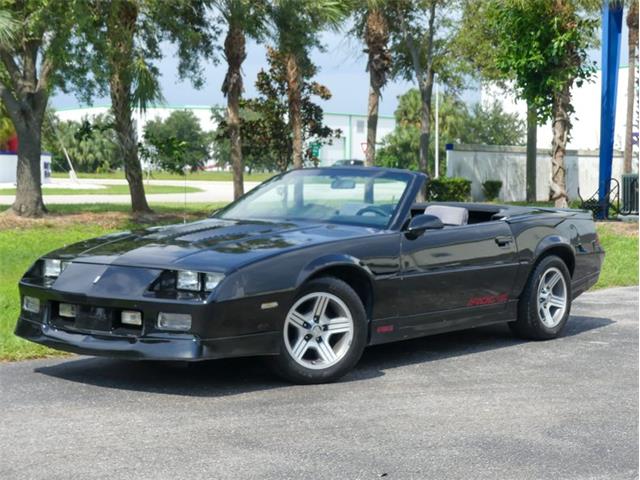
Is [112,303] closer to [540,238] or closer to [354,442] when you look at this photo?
[354,442]

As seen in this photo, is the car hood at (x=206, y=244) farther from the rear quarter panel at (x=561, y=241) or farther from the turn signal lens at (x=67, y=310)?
the rear quarter panel at (x=561, y=241)

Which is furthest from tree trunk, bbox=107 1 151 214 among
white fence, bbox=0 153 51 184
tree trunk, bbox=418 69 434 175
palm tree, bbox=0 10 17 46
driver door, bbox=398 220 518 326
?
white fence, bbox=0 153 51 184

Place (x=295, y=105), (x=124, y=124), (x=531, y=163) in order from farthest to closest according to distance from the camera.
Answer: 1. (x=531, y=163)
2. (x=295, y=105)
3. (x=124, y=124)

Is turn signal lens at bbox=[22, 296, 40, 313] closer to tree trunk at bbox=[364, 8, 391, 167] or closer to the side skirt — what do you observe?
the side skirt

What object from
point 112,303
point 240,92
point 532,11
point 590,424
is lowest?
point 590,424

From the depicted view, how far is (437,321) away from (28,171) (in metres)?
16.1

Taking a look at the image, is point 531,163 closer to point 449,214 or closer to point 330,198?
point 449,214

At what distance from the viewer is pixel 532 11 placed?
23.2m

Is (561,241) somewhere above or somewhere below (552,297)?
above

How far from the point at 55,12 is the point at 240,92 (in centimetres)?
744

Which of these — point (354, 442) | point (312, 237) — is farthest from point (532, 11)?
point (354, 442)

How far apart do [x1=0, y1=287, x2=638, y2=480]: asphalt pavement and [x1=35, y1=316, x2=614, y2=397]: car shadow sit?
2cm

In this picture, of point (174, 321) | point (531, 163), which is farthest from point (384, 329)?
point (531, 163)

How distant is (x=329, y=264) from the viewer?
6750mm
